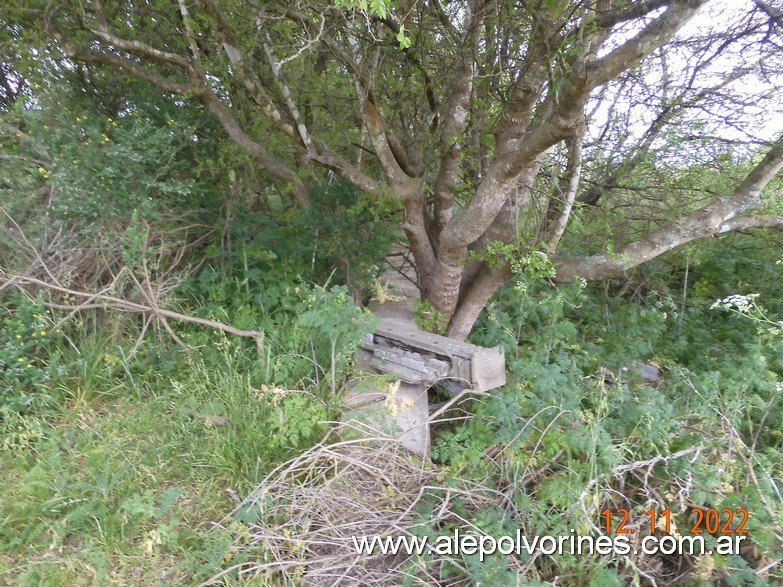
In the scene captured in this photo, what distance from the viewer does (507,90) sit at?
3.38 metres

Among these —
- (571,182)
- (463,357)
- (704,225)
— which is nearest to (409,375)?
(463,357)

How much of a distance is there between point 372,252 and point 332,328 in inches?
54.6

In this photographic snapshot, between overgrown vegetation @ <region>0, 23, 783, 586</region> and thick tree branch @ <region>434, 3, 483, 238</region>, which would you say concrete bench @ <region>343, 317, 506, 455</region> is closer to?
overgrown vegetation @ <region>0, 23, 783, 586</region>

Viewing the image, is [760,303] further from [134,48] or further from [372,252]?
[134,48]

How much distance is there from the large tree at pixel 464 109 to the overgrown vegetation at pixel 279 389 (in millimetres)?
288

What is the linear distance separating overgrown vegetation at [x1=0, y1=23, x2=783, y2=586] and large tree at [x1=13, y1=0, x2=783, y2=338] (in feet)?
0.95

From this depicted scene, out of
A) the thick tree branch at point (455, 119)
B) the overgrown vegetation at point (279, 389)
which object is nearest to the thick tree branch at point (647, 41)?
the thick tree branch at point (455, 119)

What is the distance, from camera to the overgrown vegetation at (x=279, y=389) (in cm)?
208

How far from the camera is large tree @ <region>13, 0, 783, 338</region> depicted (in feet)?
10.2

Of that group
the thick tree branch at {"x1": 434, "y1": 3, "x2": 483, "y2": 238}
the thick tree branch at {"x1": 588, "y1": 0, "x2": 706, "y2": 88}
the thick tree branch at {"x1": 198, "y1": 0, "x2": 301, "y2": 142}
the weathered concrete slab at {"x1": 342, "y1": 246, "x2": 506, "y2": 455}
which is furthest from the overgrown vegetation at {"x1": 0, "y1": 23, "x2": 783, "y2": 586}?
the thick tree branch at {"x1": 588, "y1": 0, "x2": 706, "y2": 88}

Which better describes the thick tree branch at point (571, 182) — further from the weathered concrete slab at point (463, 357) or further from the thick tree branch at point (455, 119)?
the weathered concrete slab at point (463, 357)

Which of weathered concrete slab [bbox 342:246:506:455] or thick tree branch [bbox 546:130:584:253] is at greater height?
thick tree branch [bbox 546:130:584:253]

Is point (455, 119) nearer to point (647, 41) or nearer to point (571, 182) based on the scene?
point (571, 182)

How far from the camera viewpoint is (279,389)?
264 cm
